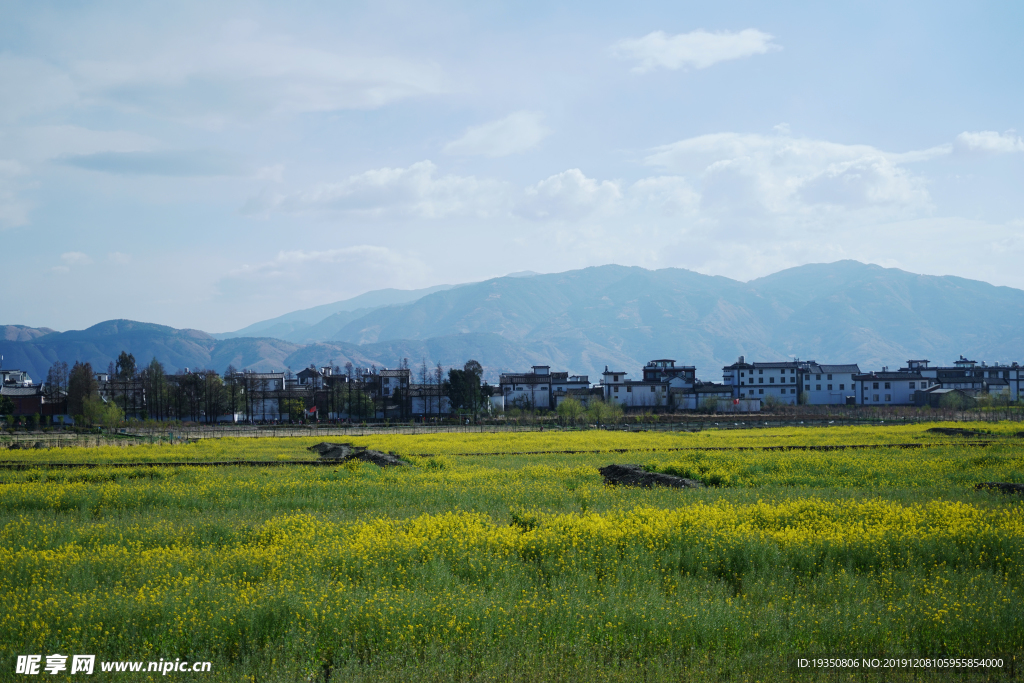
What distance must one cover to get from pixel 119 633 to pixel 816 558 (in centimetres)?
1201

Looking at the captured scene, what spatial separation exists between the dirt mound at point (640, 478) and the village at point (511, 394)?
75.7 metres

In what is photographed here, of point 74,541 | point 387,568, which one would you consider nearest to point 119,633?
point 387,568

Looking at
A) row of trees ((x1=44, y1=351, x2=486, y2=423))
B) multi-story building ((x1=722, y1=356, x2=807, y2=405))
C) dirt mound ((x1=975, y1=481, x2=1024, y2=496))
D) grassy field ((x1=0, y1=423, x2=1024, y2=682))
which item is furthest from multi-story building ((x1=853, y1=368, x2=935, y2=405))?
grassy field ((x1=0, y1=423, x2=1024, y2=682))

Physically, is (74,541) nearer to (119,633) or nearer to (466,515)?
(119,633)

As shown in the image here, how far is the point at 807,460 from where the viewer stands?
107 ft

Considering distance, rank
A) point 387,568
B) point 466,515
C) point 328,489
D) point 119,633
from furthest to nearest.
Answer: point 328,489 → point 466,515 → point 387,568 → point 119,633

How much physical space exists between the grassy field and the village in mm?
84767

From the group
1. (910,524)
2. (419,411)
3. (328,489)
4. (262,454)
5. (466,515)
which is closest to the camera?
(910,524)

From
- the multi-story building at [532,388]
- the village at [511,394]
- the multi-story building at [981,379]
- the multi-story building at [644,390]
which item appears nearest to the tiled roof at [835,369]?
the village at [511,394]

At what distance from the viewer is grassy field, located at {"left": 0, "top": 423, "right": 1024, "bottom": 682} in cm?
888

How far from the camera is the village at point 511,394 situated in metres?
114

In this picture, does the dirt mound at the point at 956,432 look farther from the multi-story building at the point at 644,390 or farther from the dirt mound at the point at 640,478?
the multi-story building at the point at 644,390

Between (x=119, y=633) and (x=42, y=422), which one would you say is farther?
(x=42, y=422)

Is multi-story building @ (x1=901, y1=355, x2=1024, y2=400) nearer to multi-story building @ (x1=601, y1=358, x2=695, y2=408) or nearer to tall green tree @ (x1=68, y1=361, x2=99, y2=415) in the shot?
multi-story building @ (x1=601, y1=358, x2=695, y2=408)
